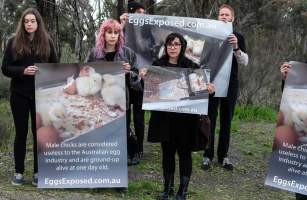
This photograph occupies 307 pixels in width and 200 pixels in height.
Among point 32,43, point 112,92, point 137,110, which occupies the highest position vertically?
point 32,43

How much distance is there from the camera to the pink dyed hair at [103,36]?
657cm

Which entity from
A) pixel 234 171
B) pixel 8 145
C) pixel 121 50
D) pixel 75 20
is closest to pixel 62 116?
pixel 121 50

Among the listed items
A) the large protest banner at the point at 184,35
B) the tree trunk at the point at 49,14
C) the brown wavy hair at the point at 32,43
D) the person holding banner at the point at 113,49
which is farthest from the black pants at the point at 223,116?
the tree trunk at the point at 49,14

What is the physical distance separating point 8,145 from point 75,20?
3555 millimetres

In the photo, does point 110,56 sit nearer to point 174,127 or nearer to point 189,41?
point 174,127

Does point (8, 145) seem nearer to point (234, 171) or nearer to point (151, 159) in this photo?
point (151, 159)

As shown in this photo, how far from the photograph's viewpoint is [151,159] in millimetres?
8500

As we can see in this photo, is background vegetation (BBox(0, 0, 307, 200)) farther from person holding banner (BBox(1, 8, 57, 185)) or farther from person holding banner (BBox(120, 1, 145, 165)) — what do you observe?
person holding banner (BBox(1, 8, 57, 185))

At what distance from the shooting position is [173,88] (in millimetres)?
6301

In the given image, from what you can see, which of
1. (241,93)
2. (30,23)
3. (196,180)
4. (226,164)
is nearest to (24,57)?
(30,23)

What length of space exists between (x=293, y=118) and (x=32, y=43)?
2937 mm

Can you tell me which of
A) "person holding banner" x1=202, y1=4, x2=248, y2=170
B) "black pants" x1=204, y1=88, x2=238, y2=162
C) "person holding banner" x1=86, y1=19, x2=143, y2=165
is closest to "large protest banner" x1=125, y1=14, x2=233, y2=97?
"person holding banner" x1=202, y1=4, x2=248, y2=170

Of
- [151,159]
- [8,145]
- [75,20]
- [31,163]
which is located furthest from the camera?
[75,20]

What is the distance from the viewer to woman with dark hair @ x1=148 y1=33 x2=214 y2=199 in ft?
20.5
